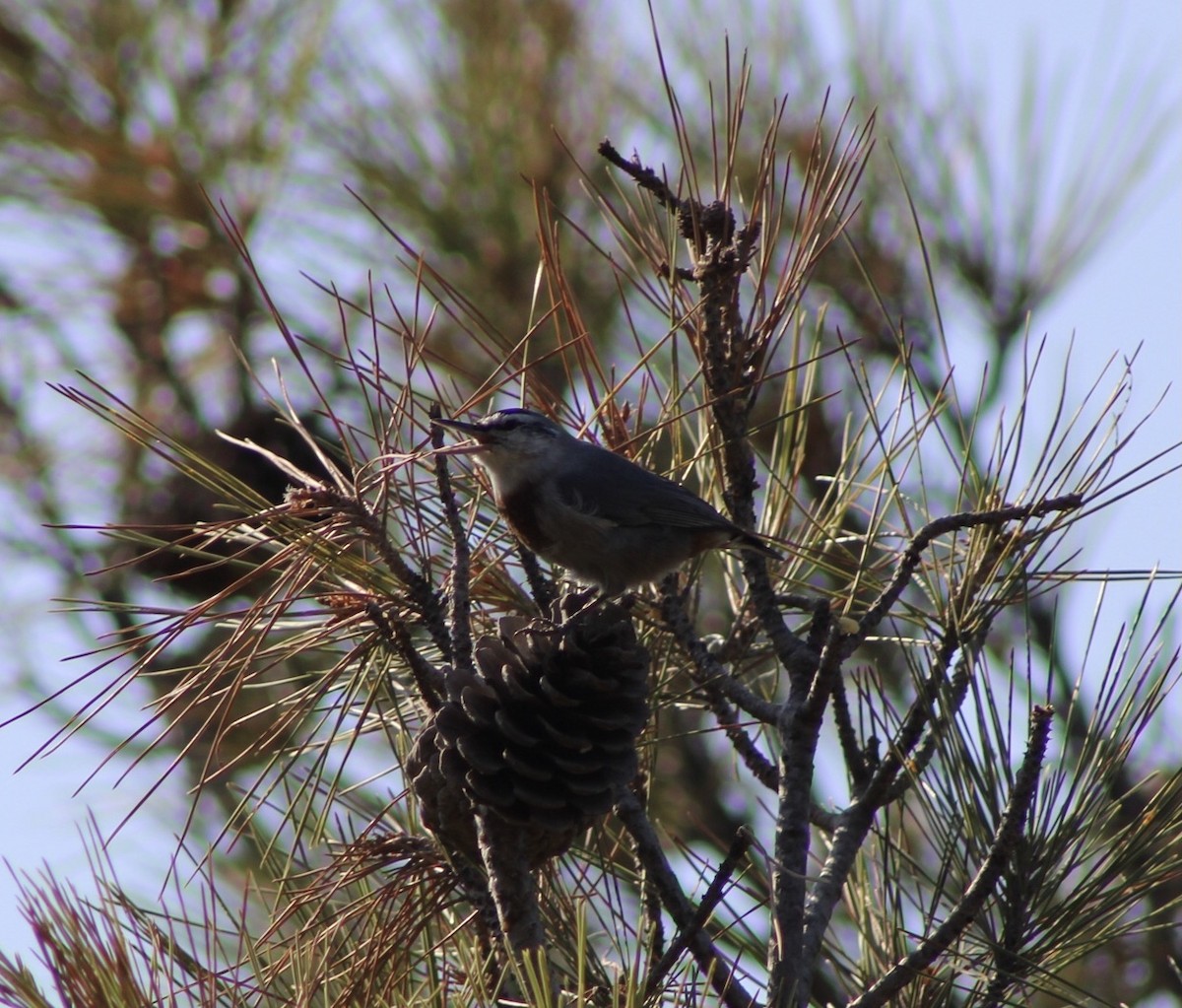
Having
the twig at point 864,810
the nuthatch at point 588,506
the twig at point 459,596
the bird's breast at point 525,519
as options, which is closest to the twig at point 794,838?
the twig at point 864,810

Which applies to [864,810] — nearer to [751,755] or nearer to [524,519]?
[751,755]

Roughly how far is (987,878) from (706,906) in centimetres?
38

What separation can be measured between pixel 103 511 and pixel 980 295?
2374mm

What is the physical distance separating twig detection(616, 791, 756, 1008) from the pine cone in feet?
0.42

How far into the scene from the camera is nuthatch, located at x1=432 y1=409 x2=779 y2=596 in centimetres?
237

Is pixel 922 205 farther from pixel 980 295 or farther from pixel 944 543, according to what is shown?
pixel 944 543

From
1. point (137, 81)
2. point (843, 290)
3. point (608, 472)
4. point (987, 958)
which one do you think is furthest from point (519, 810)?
point (137, 81)

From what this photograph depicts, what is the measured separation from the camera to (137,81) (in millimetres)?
3898

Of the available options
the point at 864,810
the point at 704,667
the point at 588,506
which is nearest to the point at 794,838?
the point at 864,810

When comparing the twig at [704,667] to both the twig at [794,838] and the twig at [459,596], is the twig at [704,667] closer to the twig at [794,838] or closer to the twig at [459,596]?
the twig at [794,838]

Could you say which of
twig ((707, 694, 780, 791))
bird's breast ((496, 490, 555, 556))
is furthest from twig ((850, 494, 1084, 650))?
bird's breast ((496, 490, 555, 556))

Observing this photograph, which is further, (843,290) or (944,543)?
(843,290)

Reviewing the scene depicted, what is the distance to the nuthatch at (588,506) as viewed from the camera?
237 centimetres

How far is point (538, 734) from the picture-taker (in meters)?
1.70
